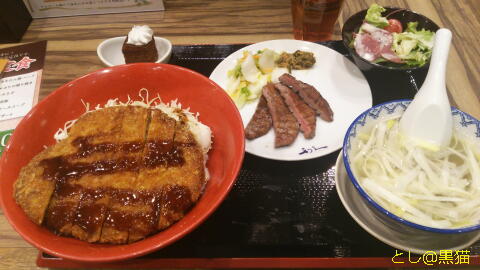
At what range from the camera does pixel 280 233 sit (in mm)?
1762

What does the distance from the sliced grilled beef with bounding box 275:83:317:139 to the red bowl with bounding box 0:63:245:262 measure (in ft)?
1.86

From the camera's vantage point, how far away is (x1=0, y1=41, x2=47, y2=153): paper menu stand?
→ 2.47 m

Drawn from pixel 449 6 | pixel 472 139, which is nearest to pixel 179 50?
pixel 472 139

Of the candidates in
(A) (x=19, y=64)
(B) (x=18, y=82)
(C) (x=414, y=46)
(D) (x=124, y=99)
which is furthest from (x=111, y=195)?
(C) (x=414, y=46)

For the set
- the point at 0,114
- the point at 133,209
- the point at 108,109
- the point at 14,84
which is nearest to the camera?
the point at 133,209

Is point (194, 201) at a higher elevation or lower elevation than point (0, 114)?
higher

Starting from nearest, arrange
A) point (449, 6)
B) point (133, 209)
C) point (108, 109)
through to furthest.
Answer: point (133, 209)
point (108, 109)
point (449, 6)

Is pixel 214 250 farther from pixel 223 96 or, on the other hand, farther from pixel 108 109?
pixel 108 109

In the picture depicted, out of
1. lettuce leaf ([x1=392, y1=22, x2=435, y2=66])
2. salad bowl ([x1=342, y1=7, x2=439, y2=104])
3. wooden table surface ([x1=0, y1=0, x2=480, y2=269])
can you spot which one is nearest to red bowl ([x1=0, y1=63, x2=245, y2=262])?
wooden table surface ([x1=0, y1=0, x2=480, y2=269])

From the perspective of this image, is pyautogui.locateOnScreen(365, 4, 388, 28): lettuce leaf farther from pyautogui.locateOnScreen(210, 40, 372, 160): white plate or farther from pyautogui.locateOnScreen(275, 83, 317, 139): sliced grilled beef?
pyautogui.locateOnScreen(275, 83, 317, 139): sliced grilled beef

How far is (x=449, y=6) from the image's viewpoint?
127 inches

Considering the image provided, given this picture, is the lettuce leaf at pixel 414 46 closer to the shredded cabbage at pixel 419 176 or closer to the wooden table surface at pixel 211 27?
the wooden table surface at pixel 211 27

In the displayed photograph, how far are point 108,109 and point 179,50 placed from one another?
3.49 feet

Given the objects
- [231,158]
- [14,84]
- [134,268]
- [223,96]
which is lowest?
[134,268]
